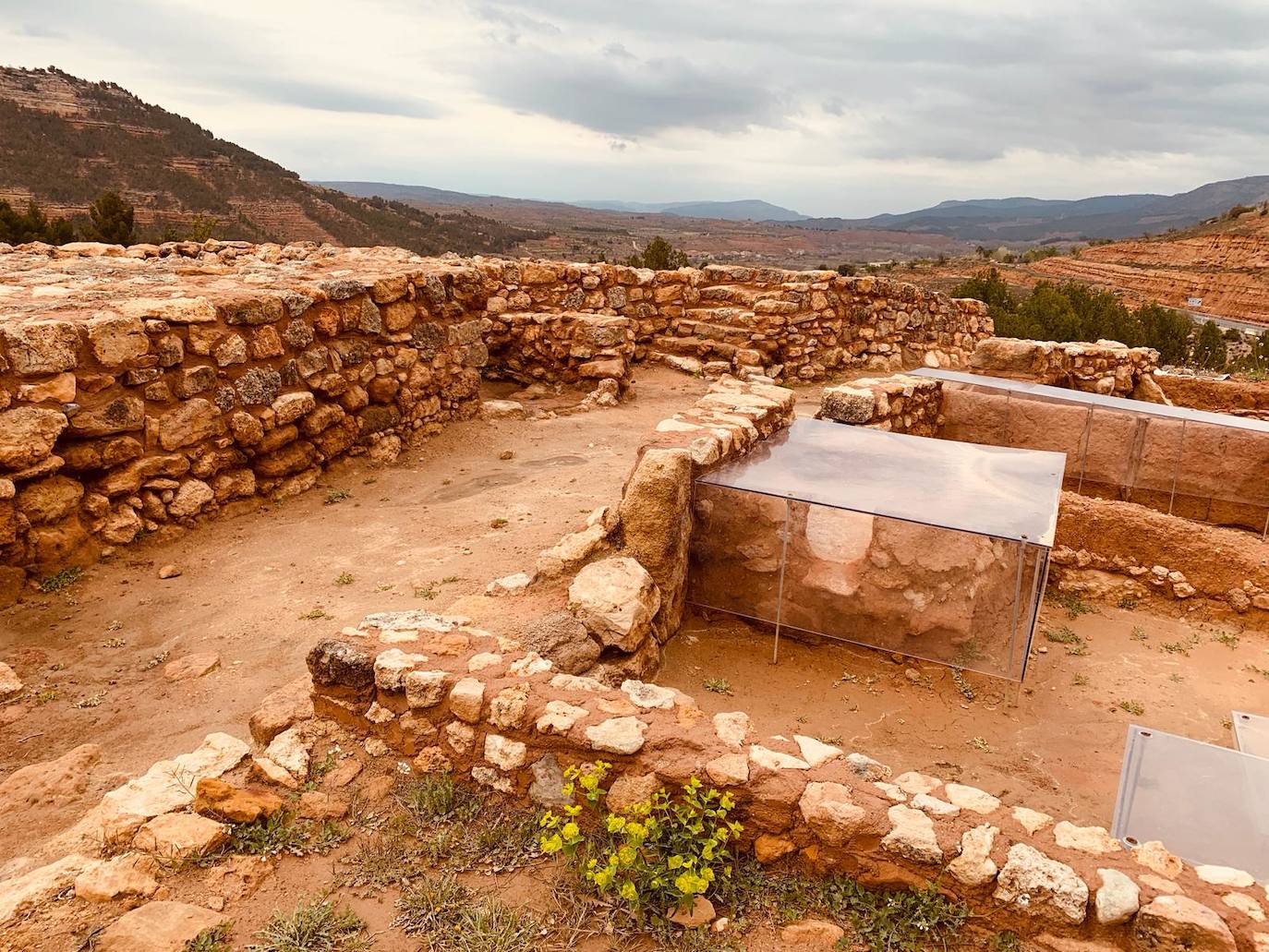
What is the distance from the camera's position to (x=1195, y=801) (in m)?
3.12

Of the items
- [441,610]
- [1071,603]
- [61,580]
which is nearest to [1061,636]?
[1071,603]

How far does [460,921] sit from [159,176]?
4438 cm

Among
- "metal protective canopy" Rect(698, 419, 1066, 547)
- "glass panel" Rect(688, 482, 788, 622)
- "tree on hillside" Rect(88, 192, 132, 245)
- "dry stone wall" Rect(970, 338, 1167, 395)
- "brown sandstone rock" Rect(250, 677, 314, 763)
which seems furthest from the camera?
"tree on hillside" Rect(88, 192, 132, 245)

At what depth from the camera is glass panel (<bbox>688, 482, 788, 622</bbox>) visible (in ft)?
14.9

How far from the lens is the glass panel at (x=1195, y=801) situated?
2.87m

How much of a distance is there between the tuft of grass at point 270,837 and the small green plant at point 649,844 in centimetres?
87

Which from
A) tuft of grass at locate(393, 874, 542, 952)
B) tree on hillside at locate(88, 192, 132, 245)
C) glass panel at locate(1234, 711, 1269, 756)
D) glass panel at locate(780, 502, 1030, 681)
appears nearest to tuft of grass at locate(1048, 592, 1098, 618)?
glass panel at locate(1234, 711, 1269, 756)

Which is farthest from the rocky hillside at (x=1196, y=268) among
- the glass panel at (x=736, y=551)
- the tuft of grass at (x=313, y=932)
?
the tuft of grass at (x=313, y=932)

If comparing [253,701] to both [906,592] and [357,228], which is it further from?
[357,228]

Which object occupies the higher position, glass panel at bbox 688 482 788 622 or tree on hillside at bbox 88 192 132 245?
tree on hillside at bbox 88 192 132 245

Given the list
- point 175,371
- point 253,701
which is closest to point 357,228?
point 175,371

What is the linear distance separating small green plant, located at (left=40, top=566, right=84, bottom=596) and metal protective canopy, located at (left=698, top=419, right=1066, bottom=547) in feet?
12.7

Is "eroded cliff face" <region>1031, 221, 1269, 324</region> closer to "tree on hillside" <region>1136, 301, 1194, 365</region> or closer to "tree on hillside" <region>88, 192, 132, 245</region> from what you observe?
"tree on hillside" <region>1136, 301, 1194, 365</region>

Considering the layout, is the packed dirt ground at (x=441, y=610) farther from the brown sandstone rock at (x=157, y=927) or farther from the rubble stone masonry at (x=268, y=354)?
the rubble stone masonry at (x=268, y=354)
